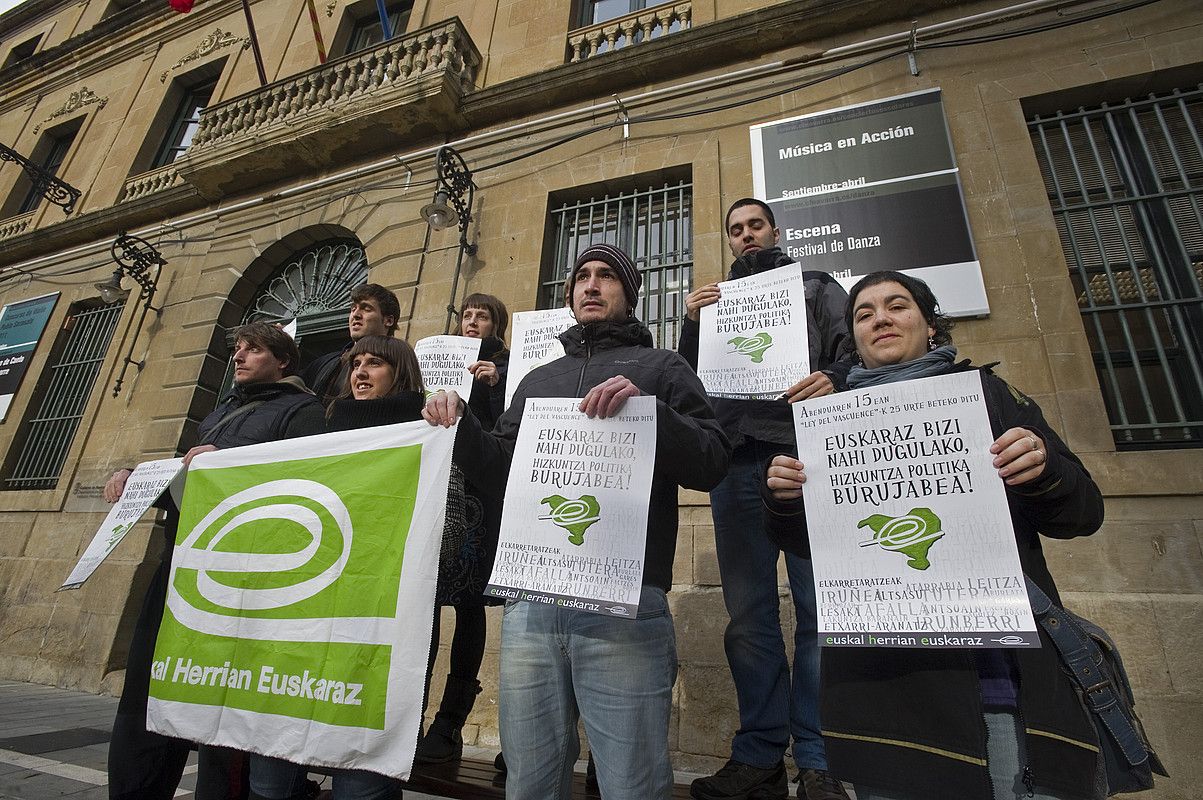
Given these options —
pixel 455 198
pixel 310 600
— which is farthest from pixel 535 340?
pixel 455 198

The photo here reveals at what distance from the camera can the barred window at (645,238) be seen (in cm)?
532

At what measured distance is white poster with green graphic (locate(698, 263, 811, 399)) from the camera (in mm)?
2389

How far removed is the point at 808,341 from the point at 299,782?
251 centimetres

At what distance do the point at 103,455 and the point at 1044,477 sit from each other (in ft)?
29.8

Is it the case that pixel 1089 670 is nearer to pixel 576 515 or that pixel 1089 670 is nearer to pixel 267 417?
pixel 576 515

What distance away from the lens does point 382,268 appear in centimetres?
648

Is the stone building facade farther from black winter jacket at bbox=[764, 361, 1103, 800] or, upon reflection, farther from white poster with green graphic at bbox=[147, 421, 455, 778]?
black winter jacket at bbox=[764, 361, 1103, 800]

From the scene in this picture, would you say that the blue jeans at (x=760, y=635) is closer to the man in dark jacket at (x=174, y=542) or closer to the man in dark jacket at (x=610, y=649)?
the man in dark jacket at (x=610, y=649)

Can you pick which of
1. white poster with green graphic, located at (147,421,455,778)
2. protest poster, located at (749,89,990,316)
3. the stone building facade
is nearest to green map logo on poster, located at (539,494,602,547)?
white poster with green graphic, located at (147,421,455,778)

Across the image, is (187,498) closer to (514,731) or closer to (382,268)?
(514,731)

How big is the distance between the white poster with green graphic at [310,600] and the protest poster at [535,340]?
4.88ft

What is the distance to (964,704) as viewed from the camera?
3.99ft

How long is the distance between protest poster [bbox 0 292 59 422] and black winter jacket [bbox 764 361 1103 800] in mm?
11410

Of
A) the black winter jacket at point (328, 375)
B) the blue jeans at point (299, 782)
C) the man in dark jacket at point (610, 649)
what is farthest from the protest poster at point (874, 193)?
the blue jeans at point (299, 782)
